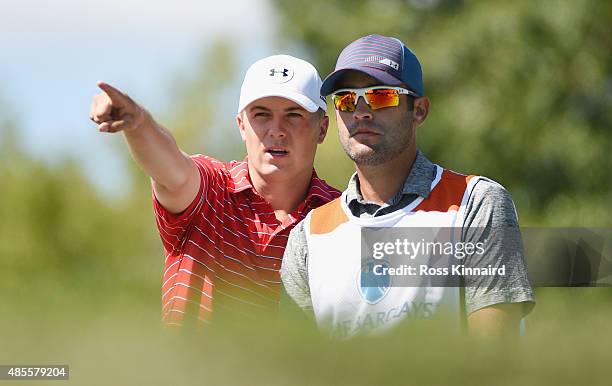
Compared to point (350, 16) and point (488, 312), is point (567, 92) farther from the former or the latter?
point (488, 312)

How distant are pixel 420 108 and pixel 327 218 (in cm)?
50

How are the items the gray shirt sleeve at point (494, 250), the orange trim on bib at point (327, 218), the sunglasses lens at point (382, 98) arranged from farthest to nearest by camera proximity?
1. the sunglasses lens at point (382, 98)
2. the orange trim on bib at point (327, 218)
3. the gray shirt sleeve at point (494, 250)

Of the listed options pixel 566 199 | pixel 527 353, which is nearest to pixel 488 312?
pixel 527 353

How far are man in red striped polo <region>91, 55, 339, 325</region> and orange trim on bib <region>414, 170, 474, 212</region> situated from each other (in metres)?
0.63

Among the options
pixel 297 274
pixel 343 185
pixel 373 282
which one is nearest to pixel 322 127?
pixel 297 274

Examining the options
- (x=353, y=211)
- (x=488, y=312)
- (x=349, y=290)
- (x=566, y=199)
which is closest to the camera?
(x=488, y=312)

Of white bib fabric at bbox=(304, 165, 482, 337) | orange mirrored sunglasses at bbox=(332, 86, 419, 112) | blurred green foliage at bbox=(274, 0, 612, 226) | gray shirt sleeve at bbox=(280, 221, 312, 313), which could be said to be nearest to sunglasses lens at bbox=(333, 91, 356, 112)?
orange mirrored sunglasses at bbox=(332, 86, 419, 112)

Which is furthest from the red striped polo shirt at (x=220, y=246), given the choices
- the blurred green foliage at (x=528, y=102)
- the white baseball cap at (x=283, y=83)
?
the blurred green foliage at (x=528, y=102)

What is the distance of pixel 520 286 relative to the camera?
262 centimetres

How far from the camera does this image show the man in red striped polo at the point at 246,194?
11.0ft

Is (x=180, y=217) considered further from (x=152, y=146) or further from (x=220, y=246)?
(x=152, y=146)

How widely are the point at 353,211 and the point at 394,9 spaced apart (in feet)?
69.7

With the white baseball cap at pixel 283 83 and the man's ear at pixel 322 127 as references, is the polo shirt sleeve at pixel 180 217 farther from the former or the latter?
the man's ear at pixel 322 127

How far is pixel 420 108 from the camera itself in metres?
3.31
